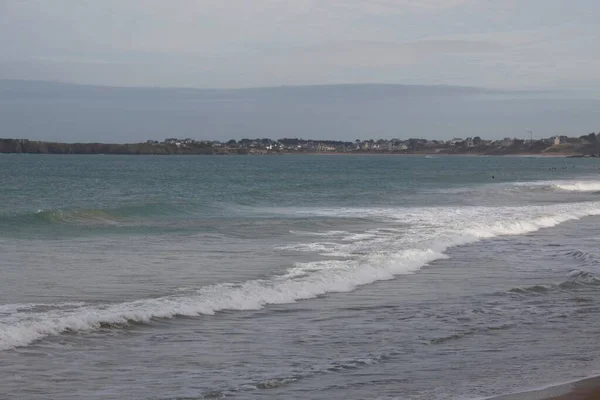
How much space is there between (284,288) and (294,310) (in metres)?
1.44

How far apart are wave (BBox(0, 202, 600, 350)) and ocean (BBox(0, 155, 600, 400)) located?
0.04m

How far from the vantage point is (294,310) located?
1343 cm

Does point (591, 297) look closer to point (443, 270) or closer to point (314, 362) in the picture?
point (443, 270)

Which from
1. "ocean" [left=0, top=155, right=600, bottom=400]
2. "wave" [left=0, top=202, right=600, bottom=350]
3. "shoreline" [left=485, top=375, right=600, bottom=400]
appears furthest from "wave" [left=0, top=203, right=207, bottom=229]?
"shoreline" [left=485, top=375, right=600, bottom=400]

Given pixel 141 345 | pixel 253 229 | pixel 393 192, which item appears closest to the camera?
pixel 141 345

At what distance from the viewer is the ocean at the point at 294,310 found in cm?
937

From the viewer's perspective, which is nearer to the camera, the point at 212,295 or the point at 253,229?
the point at 212,295

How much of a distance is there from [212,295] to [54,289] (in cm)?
259

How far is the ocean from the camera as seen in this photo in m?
9.37

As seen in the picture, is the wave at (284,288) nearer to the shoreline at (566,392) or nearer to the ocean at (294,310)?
the ocean at (294,310)

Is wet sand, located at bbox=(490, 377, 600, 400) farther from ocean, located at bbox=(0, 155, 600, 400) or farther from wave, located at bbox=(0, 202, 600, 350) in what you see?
wave, located at bbox=(0, 202, 600, 350)

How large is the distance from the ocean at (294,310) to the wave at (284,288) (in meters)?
0.04

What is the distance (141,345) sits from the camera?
10.9m

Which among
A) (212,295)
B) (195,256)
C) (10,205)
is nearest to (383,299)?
(212,295)
